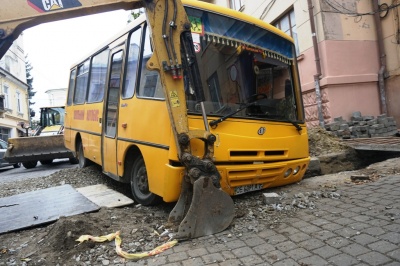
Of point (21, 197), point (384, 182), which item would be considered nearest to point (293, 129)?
point (384, 182)

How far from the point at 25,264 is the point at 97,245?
64 cm

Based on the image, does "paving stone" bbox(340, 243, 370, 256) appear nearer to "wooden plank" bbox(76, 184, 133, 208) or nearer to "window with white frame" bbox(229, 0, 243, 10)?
"wooden plank" bbox(76, 184, 133, 208)

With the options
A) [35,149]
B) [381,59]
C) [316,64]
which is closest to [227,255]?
[316,64]

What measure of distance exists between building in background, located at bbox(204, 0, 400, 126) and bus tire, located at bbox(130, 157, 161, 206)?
20.4ft

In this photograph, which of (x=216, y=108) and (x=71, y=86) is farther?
(x=71, y=86)

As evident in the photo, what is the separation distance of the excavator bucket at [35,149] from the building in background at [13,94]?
14.7 metres

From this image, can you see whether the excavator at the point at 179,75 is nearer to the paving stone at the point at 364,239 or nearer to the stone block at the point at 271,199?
the stone block at the point at 271,199

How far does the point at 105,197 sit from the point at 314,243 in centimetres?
320

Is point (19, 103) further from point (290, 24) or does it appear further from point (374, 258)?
point (374, 258)

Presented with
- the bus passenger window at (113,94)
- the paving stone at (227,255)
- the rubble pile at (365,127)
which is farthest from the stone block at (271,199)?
the rubble pile at (365,127)

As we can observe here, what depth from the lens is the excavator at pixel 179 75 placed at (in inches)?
129

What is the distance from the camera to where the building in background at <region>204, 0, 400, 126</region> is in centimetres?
883

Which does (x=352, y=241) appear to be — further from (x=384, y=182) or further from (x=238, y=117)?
(x=384, y=182)

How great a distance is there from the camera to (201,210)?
3.33 metres
